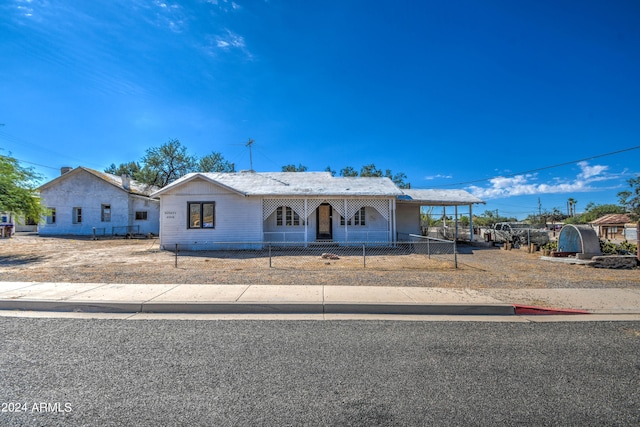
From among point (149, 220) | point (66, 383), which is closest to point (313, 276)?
point (66, 383)

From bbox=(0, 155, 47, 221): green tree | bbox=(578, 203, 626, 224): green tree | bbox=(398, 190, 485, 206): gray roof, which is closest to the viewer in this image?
bbox=(0, 155, 47, 221): green tree

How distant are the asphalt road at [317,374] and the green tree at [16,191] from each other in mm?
15500

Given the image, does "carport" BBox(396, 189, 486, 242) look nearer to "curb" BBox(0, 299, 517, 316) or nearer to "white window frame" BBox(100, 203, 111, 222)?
"curb" BBox(0, 299, 517, 316)

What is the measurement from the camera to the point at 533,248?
15688mm

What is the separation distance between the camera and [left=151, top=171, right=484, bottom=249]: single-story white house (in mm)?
16516

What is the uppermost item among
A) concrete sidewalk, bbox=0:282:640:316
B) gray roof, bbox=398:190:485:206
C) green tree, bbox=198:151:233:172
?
green tree, bbox=198:151:233:172

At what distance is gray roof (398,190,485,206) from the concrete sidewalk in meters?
12.4

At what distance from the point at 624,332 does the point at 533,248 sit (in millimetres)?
12633

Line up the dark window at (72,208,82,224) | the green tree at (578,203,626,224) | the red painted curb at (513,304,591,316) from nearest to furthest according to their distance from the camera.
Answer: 1. the red painted curb at (513,304,591,316)
2. the dark window at (72,208,82,224)
3. the green tree at (578,203,626,224)

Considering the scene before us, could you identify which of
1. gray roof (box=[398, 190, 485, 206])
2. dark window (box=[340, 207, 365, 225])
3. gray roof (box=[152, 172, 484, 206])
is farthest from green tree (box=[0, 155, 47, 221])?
gray roof (box=[398, 190, 485, 206])

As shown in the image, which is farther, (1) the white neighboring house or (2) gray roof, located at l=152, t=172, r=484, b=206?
(1) the white neighboring house

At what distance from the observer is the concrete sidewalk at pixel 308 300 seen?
572 cm

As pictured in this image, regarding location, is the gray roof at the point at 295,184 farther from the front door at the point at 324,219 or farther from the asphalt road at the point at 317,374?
the asphalt road at the point at 317,374

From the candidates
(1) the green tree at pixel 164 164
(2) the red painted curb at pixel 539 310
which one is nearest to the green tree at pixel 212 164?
(1) the green tree at pixel 164 164
